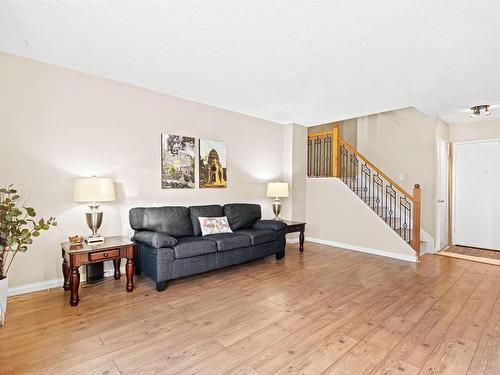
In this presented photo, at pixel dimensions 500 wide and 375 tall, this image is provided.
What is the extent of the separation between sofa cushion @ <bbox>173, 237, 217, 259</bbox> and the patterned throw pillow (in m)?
0.38

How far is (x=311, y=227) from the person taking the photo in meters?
5.92

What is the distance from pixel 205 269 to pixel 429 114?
4635 millimetres

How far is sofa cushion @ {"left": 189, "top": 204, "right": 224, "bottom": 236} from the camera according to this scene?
3.95 m

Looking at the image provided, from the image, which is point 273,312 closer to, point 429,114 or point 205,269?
point 205,269

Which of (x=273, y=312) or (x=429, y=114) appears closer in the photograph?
(x=273, y=312)

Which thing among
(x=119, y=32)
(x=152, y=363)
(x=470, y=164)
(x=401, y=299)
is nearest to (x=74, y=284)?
(x=152, y=363)

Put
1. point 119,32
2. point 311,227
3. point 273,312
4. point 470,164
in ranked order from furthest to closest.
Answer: point 311,227, point 470,164, point 273,312, point 119,32

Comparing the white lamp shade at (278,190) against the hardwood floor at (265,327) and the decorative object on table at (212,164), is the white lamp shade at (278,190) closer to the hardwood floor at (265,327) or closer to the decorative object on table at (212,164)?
the decorative object on table at (212,164)

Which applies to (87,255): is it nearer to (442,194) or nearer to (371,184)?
(371,184)

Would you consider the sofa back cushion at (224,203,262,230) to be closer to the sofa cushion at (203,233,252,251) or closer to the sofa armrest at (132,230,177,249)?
the sofa cushion at (203,233,252,251)

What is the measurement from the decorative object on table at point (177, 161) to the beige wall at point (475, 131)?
206 inches

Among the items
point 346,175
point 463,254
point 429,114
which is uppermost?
point 429,114

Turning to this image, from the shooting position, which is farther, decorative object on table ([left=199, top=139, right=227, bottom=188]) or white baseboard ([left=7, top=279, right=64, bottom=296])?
decorative object on table ([left=199, top=139, right=227, bottom=188])

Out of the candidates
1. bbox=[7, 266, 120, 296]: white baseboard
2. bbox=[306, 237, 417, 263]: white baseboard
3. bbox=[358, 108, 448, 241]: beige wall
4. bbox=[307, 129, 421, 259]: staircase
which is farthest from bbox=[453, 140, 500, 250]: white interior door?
bbox=[7, 266, 120, 296]: white baseboard
